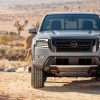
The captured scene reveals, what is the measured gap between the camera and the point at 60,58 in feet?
Result: 33.9

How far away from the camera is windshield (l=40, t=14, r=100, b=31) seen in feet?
39.3

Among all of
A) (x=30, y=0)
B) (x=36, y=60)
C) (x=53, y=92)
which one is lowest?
(x=30, y=0)

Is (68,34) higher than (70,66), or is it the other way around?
(68,34)

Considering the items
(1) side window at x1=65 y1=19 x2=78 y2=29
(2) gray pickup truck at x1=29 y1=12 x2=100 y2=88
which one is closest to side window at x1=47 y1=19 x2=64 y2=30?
(1) side window at x1=65 y1=19 x2=78 y2=29

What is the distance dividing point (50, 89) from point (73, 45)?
1401mm

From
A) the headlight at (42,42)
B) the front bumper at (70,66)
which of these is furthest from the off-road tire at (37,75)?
the headlight at (42,42)

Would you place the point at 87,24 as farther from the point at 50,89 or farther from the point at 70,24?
the point at 50,89

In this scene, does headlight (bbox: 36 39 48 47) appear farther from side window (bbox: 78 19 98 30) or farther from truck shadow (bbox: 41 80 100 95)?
side window (bbox: 78 19 98 30)

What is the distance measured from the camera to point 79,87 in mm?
11500

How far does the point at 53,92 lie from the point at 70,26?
2239mm

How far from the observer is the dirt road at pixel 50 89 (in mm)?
9930

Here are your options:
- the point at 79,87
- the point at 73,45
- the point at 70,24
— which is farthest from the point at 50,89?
the point at 70,24

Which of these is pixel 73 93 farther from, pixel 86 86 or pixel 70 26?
pixel 70 26

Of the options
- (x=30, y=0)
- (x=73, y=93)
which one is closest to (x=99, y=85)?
(x=73, y=93)
